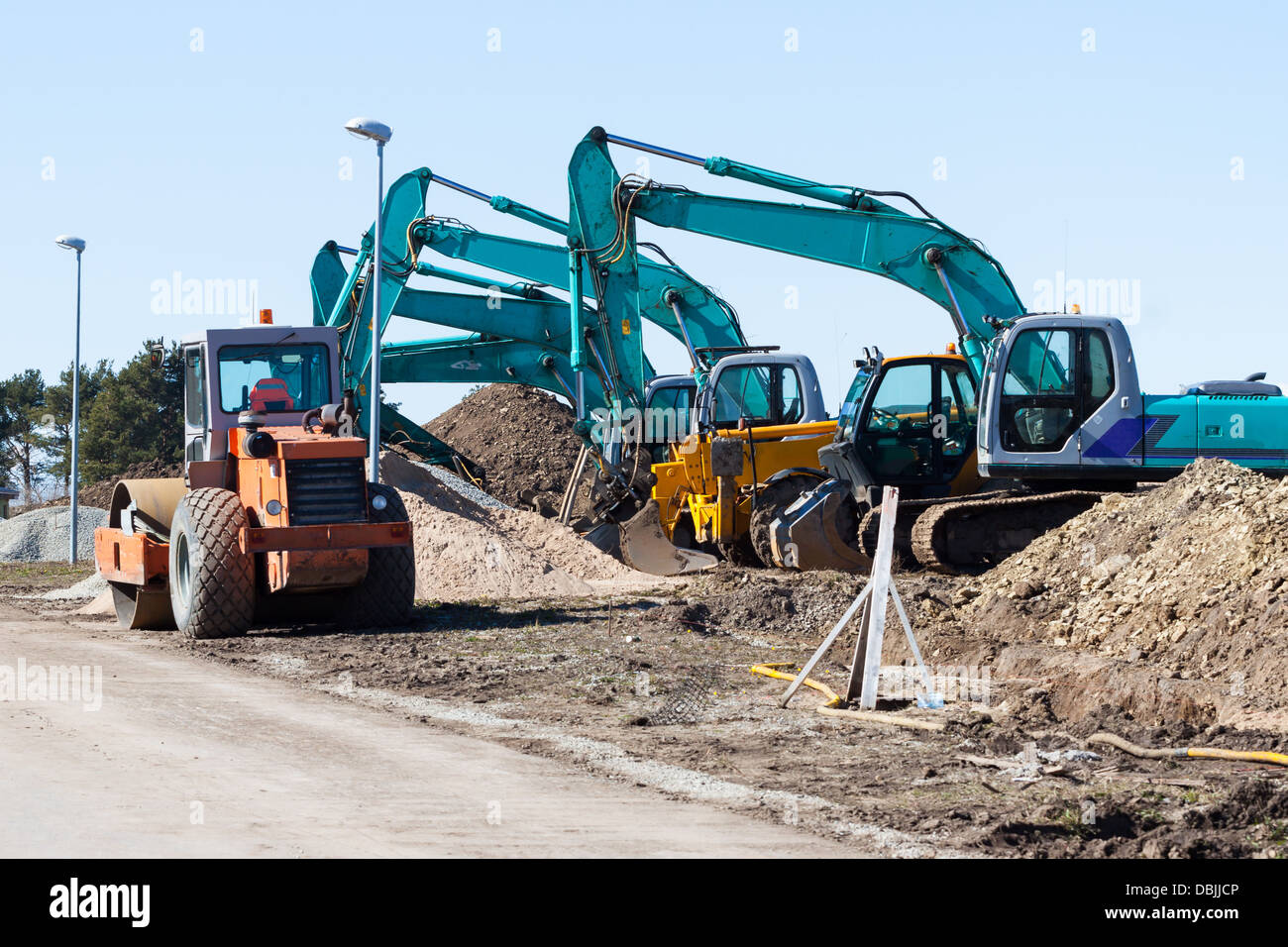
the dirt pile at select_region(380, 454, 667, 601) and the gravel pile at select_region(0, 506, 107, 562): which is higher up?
the dirt pile at select_region(380, 454, 667, 601)

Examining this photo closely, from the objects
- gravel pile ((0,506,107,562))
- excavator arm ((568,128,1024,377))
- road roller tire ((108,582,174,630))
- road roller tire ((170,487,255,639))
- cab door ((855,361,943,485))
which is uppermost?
excavator arm ((568,128,1024,377))

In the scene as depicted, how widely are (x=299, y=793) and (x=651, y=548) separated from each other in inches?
555

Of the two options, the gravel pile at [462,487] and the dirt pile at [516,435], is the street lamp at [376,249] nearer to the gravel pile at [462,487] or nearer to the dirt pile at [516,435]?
the gravel pile at [462,487]

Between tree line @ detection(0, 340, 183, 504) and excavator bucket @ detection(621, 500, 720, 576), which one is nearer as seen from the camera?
excavator bucket @ detection(621, 500, 720, 576)

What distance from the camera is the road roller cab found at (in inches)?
554

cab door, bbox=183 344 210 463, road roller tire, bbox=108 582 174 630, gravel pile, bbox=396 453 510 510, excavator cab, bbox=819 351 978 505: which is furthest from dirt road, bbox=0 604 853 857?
gravel pile, bbox=396 453 510 510

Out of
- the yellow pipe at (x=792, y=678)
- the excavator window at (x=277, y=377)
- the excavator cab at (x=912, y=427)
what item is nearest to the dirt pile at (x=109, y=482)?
the excavator window at (x=277, y=377)

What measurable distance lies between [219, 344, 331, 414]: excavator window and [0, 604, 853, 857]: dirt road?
5711mm

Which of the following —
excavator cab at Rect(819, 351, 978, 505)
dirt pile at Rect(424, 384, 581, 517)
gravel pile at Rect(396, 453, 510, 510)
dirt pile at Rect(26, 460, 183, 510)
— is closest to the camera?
excavator cab at Rect(819, 351, 978, 505)

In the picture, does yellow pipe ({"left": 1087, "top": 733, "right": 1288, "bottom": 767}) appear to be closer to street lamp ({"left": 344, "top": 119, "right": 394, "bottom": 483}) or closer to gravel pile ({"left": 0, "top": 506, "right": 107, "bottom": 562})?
street lamp ({"left": 344, "top": 119, "right": 394, "bottom": 483})

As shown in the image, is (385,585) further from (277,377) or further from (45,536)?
(45,536)

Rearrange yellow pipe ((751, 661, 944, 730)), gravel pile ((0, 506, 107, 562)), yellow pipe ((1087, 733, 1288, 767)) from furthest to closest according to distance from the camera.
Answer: gravel pile ((0, 506, 107, 562)) → yellow pipe ((751, 661, 944, 730)) → yellow pipe ((1087, 733, 1288, 767))

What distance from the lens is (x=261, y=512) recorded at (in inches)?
571

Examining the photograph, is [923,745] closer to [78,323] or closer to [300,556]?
[300,556]
